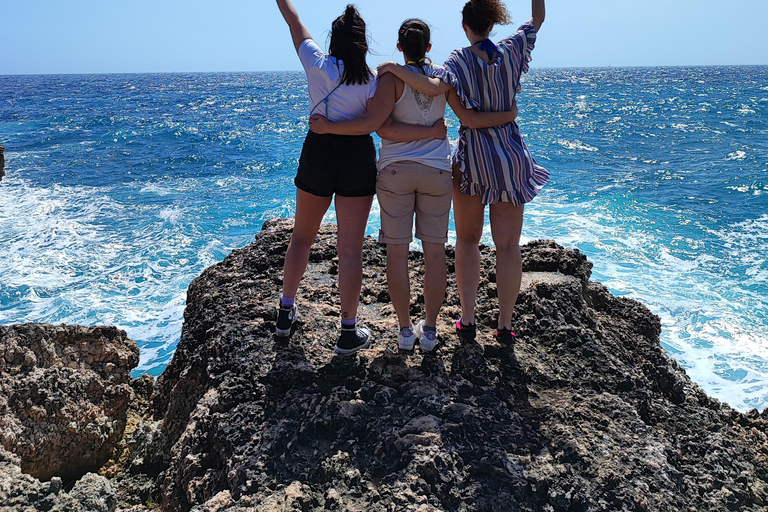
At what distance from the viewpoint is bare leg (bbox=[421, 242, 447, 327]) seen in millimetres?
3170

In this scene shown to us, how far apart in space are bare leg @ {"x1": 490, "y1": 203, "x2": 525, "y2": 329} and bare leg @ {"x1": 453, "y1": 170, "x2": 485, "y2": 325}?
0.31 feet

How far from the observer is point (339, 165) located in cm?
302

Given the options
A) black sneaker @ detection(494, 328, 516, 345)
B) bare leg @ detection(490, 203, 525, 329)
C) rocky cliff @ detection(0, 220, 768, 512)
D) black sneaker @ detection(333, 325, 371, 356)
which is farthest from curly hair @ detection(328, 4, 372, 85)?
black sneaker @ detection(494, 328, 516, 345)

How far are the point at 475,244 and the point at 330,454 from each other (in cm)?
140

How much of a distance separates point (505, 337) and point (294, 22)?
6.89ft

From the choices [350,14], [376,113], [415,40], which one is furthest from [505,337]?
[350,14]

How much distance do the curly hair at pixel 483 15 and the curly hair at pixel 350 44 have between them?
1.81ft

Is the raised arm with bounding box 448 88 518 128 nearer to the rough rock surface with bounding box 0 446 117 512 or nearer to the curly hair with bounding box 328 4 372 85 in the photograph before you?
the curly hair with bounding box 328 4 372 85

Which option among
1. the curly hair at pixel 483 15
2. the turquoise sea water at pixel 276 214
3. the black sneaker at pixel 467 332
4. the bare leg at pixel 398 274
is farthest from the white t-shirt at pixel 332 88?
the turquoise sea water at pixel 276 214

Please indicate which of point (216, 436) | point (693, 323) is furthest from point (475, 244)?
point (693, 323)

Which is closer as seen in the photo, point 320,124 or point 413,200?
point 320,124

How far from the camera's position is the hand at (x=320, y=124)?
2.94 m

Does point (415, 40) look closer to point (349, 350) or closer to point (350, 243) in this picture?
point (350, 243)

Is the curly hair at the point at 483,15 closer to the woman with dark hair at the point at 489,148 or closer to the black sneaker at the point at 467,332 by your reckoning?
the woman with dark hair at the point at 489,148
